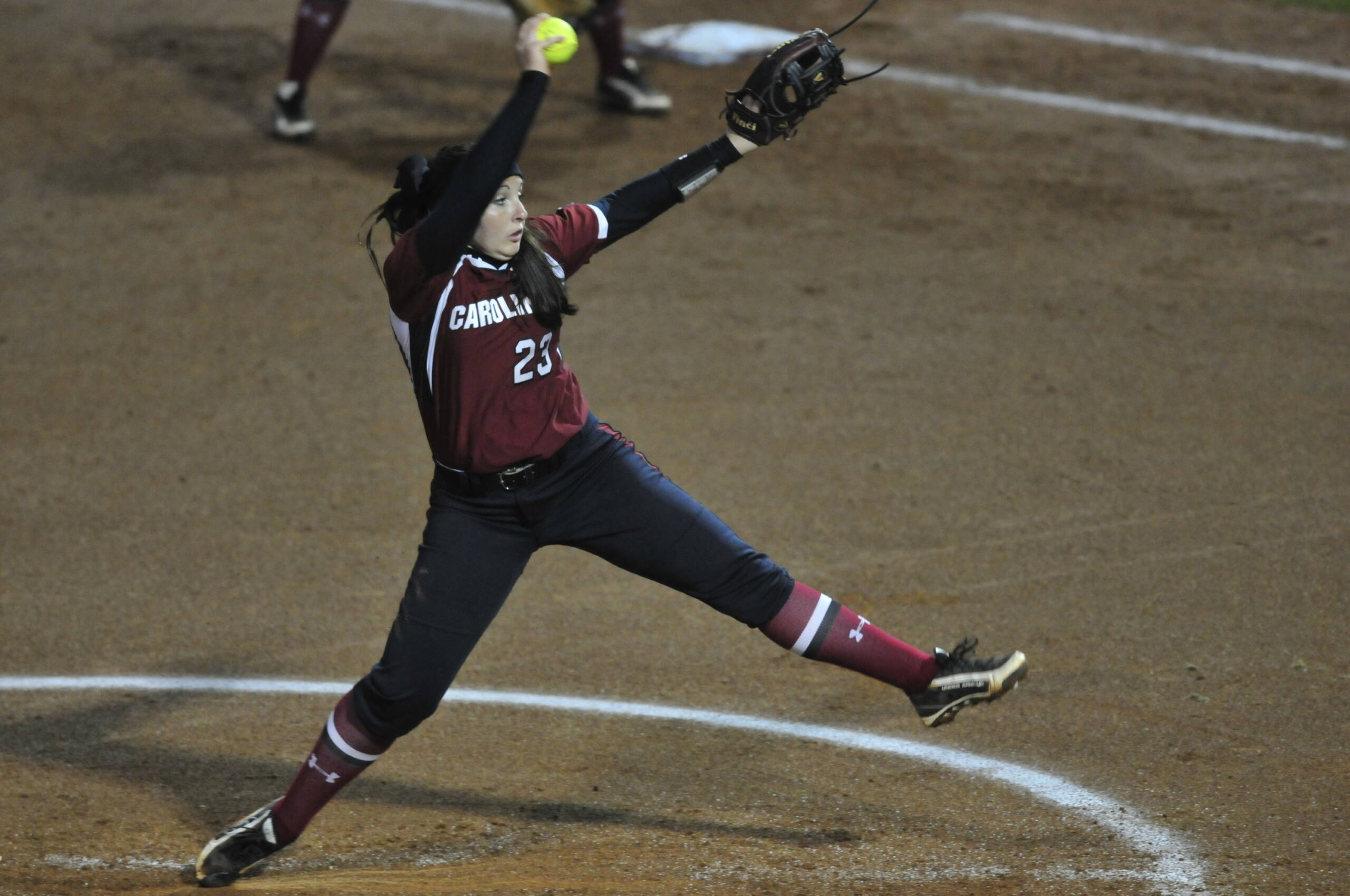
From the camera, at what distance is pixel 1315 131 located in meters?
8.88

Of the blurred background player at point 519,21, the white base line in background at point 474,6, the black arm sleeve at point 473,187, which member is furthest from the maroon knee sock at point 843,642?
the white base line in background at point 474,6

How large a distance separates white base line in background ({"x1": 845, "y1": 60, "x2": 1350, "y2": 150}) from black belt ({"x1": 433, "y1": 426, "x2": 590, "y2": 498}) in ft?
22.8

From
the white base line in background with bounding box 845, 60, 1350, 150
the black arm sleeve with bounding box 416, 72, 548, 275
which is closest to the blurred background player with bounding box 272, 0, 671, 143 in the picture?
the white base line in background with bounding box 845, 60, 1350, 150

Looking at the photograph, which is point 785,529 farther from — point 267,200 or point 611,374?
point 267,200

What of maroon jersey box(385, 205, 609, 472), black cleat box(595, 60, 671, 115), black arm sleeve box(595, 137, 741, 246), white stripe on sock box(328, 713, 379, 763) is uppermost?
black arm sleeve box(595, 137, 741, 246)

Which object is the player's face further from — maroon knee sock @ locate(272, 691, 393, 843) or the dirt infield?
the dirt infield

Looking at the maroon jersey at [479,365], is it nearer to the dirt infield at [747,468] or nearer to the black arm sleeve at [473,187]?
the black arm sleeve at [473,187]

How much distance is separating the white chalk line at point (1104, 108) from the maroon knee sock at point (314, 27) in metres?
3.48

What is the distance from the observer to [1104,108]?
A: 9.43m

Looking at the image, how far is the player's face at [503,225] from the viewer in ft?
10.5

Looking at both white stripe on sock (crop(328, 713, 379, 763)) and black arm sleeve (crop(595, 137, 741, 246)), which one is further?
black arm sleeve (crop(595, 137, 741, 246))

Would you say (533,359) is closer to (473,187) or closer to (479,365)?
(479,365)

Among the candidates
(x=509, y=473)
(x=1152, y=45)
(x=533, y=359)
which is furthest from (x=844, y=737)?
(x=1152, y=45)

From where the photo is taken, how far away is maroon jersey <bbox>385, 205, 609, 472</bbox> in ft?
10.5
